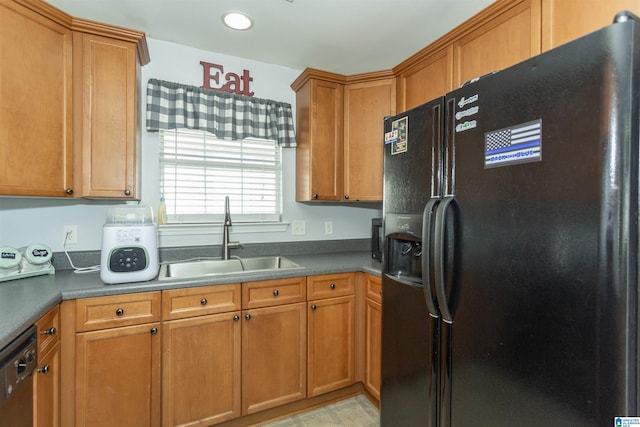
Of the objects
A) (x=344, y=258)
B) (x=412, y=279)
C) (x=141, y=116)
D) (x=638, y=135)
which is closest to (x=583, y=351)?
(x=638, y=135)

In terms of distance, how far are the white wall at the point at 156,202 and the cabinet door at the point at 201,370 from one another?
72cm

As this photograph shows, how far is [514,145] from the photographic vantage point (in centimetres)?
85

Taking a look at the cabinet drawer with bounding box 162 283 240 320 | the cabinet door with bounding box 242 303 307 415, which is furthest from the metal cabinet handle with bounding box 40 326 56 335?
the cabinet door with bounding box 242 303 307 415

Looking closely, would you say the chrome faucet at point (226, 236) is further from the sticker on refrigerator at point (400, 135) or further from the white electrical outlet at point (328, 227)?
the sticker on refrigerator at point (400, 135)

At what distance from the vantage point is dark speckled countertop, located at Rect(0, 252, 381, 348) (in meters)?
1.06

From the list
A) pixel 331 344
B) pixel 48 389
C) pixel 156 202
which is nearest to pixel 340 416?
pixel 331 344

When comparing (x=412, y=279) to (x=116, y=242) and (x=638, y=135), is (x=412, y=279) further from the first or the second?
(x=116, y=242)

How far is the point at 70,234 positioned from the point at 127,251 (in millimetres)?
636

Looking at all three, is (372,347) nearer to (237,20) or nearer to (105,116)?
(105,116)

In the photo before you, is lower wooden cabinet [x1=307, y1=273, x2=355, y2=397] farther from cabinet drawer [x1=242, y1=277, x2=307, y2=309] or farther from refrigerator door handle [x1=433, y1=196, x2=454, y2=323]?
refrigerator door handle [x1=433, y1=196, x2=454, y2=323]

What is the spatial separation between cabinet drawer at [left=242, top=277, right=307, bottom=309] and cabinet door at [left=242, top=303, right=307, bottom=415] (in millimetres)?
36

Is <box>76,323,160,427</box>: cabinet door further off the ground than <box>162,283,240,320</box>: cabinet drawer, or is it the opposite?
<box>162,283,240,320</box>: cabinet drawer

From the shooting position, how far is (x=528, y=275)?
2.67 feet

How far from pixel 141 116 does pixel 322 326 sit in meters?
1.81
